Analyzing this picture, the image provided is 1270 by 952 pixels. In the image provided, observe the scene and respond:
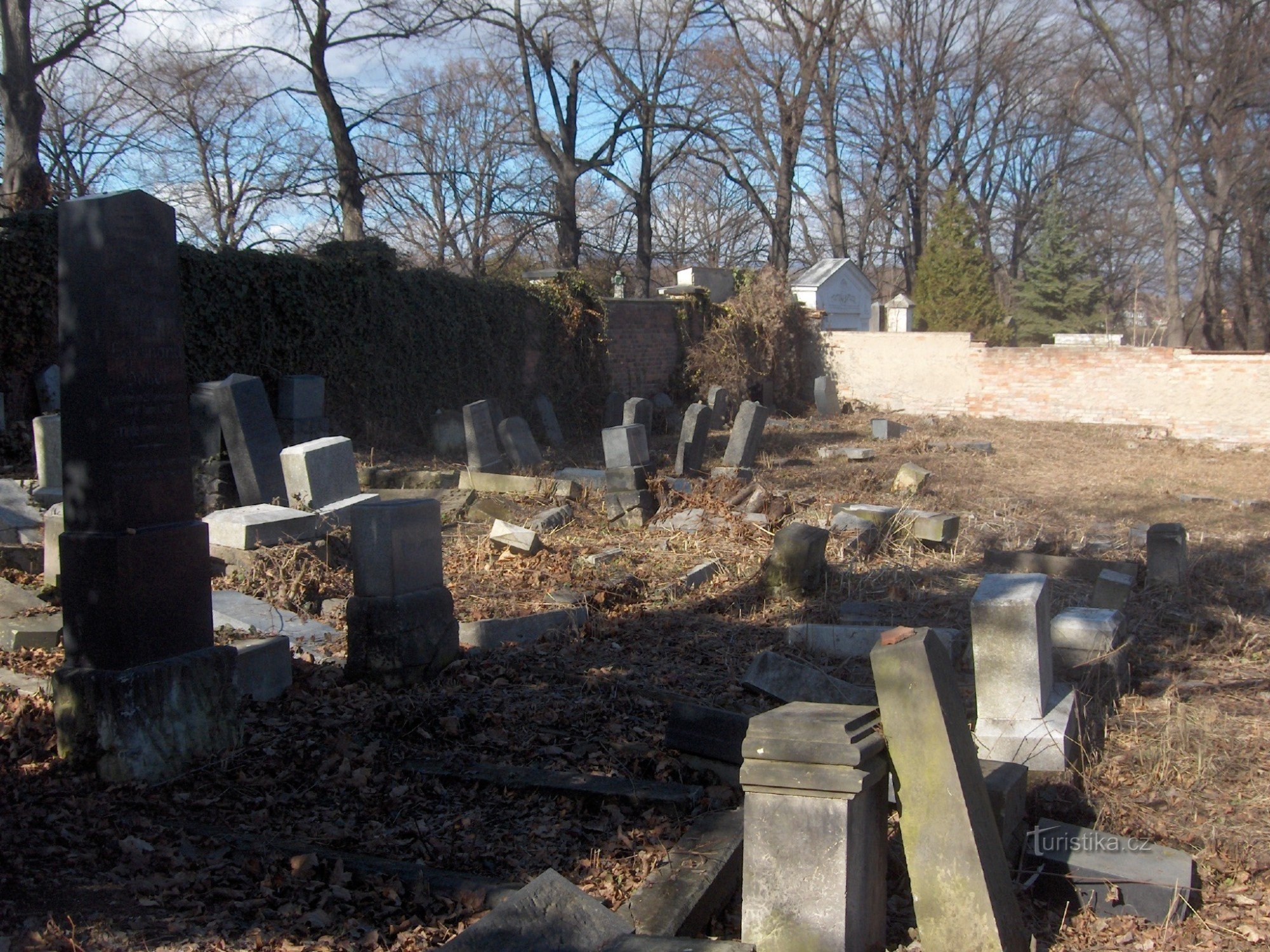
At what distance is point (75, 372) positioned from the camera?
4.12 meters

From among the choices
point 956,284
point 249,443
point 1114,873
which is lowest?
point 1114,873

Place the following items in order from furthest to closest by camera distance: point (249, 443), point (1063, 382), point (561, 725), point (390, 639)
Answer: point (1063, 382), point (249, 443), point (390, 639), point (561, 725)

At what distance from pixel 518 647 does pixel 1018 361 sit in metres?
16.8

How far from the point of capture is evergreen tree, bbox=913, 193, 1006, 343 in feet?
92.8

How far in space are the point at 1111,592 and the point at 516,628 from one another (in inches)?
148

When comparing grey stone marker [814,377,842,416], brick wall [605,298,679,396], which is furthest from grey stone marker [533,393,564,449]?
grey stone marker [814,377,842,416]

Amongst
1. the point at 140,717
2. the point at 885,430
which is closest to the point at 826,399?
the point at 885,430

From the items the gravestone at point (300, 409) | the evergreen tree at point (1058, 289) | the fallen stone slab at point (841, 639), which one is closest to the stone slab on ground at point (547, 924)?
the fallen stone slab at point (841, 639)

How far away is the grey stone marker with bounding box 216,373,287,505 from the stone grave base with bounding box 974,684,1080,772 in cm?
646

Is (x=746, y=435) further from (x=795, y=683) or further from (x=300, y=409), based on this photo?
(x=795, y=683)

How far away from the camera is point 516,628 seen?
6.16 m

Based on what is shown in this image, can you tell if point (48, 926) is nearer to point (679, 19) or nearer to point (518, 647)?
point (518, 647)

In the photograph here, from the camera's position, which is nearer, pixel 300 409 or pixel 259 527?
pixel 259 527

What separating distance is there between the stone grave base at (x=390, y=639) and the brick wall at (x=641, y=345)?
1373cm
